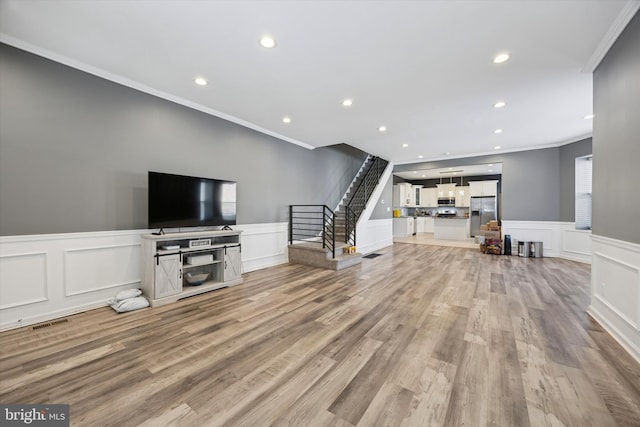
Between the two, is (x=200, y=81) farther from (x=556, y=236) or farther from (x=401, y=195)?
(x=401, y=195)

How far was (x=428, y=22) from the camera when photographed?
221 cm

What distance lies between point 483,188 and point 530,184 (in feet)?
13.1

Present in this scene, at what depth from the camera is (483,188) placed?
10.7 meters

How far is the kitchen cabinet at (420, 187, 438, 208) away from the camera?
1252 cm

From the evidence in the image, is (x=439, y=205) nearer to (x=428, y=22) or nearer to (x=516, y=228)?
(x=516, y=228)

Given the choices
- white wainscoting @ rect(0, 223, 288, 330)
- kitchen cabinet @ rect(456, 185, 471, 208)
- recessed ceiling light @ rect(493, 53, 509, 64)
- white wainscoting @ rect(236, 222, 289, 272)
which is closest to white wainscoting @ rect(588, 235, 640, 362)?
recessed ceiling light @ rect(493, 53, 509, 64)

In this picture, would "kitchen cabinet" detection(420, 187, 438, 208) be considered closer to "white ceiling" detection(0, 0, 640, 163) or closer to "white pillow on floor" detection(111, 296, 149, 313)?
"white ceiling" detection(0, 0, 640, 163)

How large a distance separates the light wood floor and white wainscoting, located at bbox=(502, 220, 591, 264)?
3.77 m

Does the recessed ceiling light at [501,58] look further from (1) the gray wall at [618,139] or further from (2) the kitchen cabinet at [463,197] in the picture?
(2) the kitchen cabinet at [463,197]

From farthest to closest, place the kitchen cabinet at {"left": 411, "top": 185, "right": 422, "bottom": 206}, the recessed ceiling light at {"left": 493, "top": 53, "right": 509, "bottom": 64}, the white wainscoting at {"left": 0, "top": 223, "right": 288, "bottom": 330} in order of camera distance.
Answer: the kitchen cabinet at {"left": 411, "top": 185, "right": 422, "bottom": 206}
the recessed ceiling light at {"left": 493, "top": 53, "right": 509, "bottom": 64}
the white wainscoting at {"left": 0, "top": 223, "right": 288, "bottom": 330}

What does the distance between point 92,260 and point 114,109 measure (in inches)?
76.1

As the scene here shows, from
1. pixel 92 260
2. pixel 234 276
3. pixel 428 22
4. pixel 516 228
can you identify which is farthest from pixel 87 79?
pixel 516 228

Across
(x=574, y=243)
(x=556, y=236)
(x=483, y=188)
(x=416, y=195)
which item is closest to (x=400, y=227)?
(x=416, y=195)

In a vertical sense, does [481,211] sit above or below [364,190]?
below
